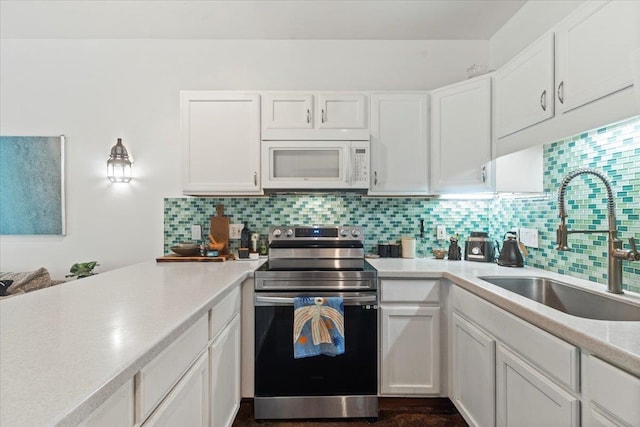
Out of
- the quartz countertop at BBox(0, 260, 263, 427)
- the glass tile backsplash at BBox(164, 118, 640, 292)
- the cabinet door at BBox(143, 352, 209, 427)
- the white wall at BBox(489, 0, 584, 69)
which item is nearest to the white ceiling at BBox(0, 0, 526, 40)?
the white wall at BBox(489, 0, 584, 69)

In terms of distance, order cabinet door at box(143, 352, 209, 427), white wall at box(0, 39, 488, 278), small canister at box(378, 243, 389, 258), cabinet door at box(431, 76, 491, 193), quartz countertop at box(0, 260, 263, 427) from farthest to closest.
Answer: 1. white wall at box(0, 39, 488, 278)
2. small canister at box(378, 243, 389, 258)
3. cabinet door at box(431, 76, 491, 193)
4. cabinet door at box(143, 352, 209, 427)
5. quartz countertop at box(0, 260, 263, 427)

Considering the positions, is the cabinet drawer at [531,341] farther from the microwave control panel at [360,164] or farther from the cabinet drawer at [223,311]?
the cabinet drawer at [223,311]

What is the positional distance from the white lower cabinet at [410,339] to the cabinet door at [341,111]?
110 centimetres

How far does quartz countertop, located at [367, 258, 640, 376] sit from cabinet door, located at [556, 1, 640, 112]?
0.79 meters

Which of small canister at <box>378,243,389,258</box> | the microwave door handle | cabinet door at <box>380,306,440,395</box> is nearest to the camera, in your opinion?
cabinet door at <box>380,306,440,395</box>

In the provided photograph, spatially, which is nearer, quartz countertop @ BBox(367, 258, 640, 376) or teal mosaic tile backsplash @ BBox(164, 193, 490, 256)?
quartz countertop @ BBox(367, 258, 640, 376)

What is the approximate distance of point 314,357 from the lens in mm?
1938

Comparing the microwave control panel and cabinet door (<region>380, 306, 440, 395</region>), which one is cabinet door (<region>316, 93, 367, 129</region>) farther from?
cabinet door (<region>380, 306, 440, 395</region>)

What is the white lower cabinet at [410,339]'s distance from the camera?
204cm

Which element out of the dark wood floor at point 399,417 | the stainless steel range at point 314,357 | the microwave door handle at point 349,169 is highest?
the microwave door handle at point 349,169

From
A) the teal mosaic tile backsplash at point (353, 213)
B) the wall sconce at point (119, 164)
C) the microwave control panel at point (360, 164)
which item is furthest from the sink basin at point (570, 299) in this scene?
the wall sconce at point (119, 164)

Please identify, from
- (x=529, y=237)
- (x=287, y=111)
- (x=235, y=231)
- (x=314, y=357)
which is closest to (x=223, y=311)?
(x=314, y=357)

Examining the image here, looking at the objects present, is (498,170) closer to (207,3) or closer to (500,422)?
(500,422)

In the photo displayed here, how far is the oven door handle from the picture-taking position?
194 centimetres
